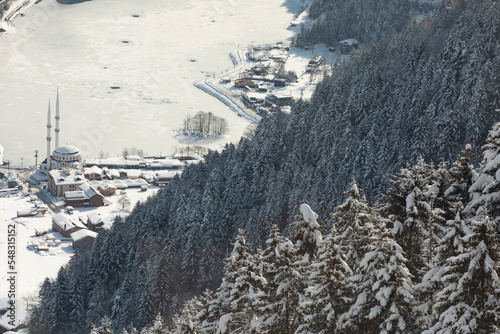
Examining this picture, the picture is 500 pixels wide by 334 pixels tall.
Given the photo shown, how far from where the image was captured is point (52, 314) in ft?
223

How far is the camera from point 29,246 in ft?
298

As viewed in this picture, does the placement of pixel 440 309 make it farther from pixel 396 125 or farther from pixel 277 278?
pixel 396 125

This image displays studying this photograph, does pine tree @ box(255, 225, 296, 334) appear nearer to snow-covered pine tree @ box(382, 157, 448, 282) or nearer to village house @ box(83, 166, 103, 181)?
snow-covered pine tree @ box(382, 157, 448, 282)

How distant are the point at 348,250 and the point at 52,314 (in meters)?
49.4

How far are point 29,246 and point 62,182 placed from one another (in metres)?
27.5

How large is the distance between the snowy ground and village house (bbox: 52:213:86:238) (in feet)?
2.85

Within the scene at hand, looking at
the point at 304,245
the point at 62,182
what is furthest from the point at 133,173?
the point at 304,245

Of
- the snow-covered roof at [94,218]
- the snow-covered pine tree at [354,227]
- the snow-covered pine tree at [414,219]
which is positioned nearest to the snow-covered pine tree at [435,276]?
the snow-covered pine tree at [354,227]

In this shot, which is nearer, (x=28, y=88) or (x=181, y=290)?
(x=181, y=290)

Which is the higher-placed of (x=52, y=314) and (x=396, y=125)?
(x=396, y=125)

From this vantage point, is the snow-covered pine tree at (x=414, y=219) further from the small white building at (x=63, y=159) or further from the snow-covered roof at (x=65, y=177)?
the small white building at (x=63, y=159)

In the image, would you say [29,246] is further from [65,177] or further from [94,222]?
[65,177]

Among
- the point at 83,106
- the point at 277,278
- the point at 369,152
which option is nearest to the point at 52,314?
the point at 369,152

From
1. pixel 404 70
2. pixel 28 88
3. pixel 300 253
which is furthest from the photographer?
pixel 28 88
